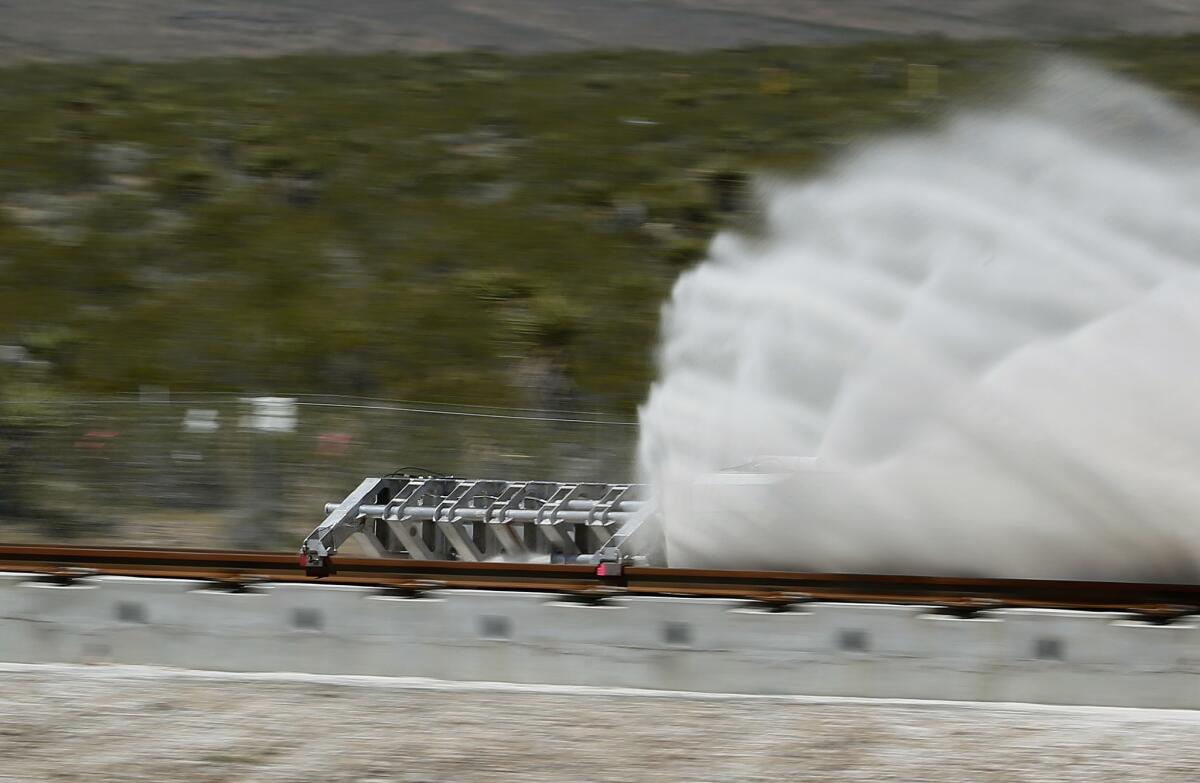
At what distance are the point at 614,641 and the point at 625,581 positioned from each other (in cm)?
79

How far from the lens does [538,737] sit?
7.11 m

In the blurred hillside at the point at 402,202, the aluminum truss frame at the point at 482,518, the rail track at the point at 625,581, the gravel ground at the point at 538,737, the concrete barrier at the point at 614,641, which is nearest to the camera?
the gravel ground at the point at 538,737

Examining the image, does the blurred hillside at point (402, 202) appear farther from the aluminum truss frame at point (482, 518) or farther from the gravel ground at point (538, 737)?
the gravel ground at point (538, 737)

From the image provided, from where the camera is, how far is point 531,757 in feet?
22.3

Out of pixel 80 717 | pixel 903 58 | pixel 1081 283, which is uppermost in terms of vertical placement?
pixel 903 58

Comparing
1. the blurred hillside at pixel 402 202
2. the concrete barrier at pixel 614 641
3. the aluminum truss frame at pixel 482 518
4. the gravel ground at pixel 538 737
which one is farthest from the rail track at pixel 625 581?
the blurred hillside at pixel 402 202

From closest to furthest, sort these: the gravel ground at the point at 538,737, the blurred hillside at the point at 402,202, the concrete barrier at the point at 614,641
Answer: the gravel ground at the point at 538,737 < the concrete barrier at the point at 614,641 < the blurred hillside at the point at 402,202

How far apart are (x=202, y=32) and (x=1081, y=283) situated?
76.2m

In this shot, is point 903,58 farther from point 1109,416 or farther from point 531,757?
point 531,757

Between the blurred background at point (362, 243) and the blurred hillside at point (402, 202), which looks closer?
the blurred background at point (362, 243)

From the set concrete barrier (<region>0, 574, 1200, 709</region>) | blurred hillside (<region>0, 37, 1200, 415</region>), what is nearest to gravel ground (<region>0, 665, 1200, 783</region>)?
concrete barrier (<region>0, 574, 1200, 709</region>)

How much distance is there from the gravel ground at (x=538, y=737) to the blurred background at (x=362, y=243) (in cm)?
376

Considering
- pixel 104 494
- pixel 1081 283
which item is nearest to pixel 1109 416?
pixel 1081 283

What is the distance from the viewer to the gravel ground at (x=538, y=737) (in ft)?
21.6
